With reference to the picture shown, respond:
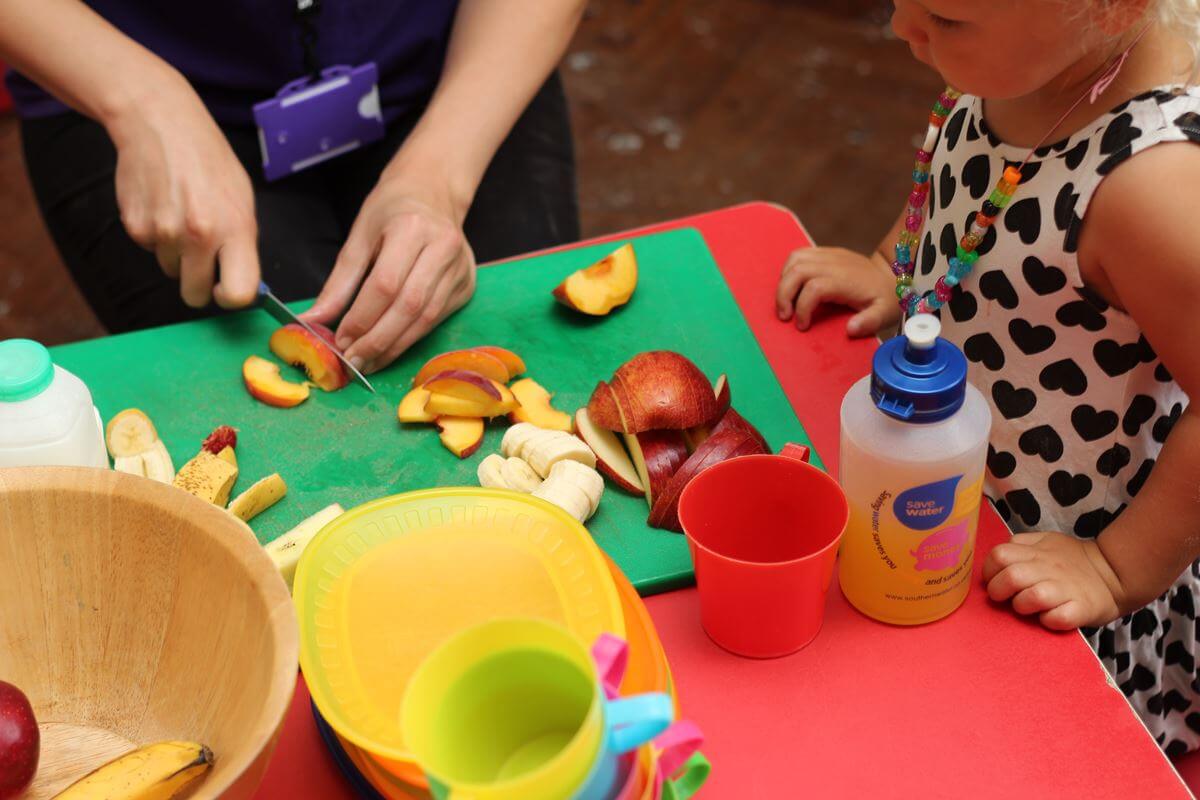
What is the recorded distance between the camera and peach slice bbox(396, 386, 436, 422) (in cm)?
121

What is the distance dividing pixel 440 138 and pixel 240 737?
93cm

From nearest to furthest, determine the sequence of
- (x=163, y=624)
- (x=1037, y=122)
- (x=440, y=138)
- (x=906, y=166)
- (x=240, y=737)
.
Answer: (x=240, y=737) < (x=163, y=624) < (x=1037, y=122) < (x=440, y=138) < (x=906, y=166)

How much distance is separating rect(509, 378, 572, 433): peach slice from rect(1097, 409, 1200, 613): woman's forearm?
1.71 ft

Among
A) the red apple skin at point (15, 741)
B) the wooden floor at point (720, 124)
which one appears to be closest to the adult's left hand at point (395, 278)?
the red apple skin at point (15, 741)

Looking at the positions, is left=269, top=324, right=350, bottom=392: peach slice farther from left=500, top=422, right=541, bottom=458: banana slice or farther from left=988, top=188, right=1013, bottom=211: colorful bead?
left=988, top=188, right=1013, bottom=211: colorful bead

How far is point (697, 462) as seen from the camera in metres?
1.04

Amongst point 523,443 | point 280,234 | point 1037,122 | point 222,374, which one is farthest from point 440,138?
point 1037,122

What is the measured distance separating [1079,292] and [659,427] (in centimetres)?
39

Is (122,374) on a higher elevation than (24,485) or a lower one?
lower

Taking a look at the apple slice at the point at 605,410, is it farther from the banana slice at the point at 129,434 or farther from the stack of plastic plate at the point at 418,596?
the banana slice at the point at 129,434

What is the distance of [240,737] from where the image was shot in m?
0.75

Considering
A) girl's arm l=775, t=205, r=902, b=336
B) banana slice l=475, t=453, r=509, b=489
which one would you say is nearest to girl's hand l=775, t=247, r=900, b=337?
girl's arm l=775, t=205, r=902, b=336

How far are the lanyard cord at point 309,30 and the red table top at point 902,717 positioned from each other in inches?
36.6

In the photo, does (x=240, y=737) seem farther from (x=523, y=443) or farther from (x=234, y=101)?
(x=234, y=101)
